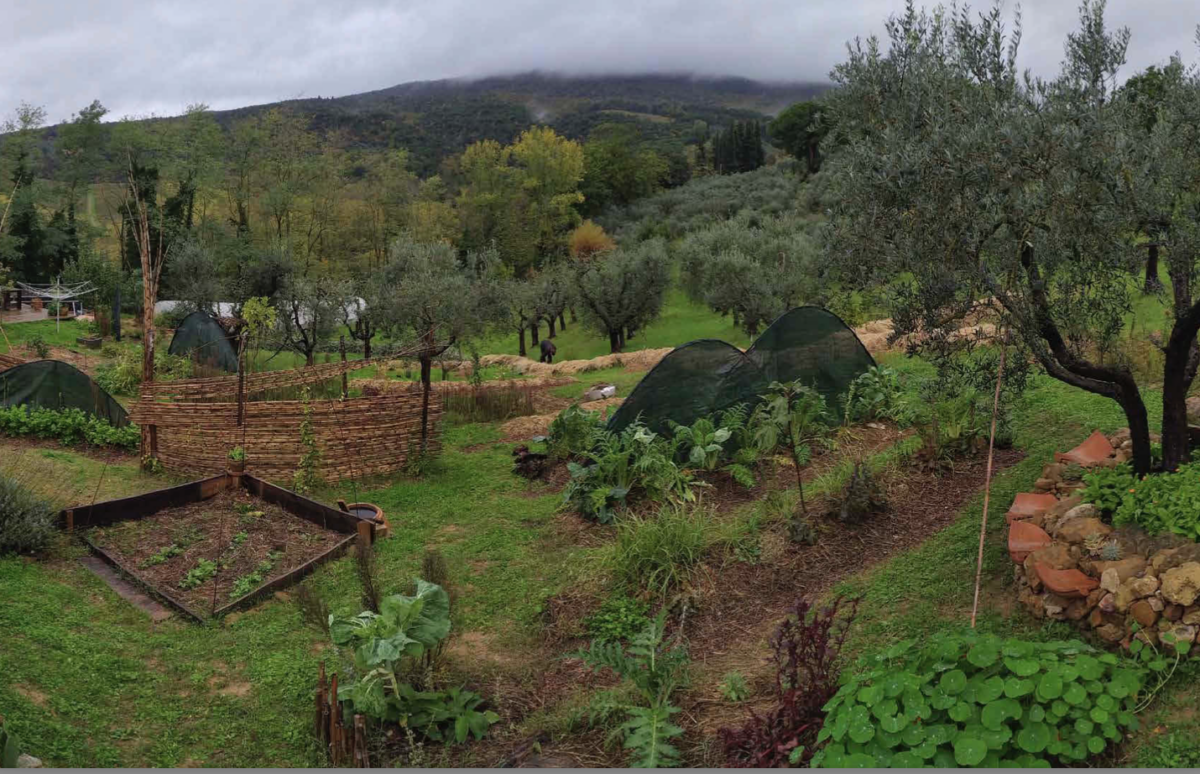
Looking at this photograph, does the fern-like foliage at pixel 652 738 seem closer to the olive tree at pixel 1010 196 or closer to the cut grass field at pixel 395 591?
the cut grass field at pixel 395 591

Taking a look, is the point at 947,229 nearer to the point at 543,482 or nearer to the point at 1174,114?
the point at 1174,114

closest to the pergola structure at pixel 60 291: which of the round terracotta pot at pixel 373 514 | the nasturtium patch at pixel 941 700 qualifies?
the round terracotta pot at pixel 373 514

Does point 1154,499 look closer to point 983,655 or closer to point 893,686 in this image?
point 983,655

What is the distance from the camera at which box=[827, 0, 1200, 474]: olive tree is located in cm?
495

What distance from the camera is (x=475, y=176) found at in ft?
192

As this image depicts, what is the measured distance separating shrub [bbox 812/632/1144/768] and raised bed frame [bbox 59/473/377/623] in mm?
4920

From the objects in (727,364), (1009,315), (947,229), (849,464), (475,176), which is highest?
(475,176)

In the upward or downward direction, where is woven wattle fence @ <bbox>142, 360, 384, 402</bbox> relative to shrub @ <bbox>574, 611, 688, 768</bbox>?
upward

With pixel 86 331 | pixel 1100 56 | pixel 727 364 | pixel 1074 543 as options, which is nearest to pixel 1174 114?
Answer: pixel 1100 56

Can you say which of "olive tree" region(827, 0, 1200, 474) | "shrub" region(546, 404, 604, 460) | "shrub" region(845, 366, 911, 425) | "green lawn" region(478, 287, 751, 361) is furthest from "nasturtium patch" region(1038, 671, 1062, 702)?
"green lawn" region(478, 287, 751, 361)

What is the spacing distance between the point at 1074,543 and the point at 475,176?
56.7 m

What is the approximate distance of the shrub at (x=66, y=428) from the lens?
40.5 feet

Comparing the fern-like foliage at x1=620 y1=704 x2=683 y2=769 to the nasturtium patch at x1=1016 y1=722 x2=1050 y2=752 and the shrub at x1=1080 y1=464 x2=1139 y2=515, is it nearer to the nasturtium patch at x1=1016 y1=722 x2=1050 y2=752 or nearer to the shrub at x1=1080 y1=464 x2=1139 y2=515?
the nasturtium patch at x1=1016 y1=722 x2=1050 y2=752

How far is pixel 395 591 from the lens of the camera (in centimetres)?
664
